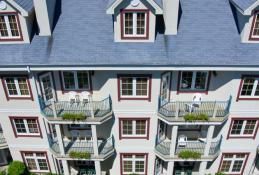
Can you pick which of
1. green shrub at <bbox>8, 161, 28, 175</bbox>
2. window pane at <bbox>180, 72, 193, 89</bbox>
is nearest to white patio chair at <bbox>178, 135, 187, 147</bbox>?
window pane at <bbox>180, 72, 193, 89</bbox>

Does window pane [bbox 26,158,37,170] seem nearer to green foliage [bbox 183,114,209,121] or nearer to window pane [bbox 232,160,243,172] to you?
green foliage [bbox 183,114,209,121]

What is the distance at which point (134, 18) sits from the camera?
21.7 meters

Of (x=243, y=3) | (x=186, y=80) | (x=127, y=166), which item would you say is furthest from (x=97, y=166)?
(x=243, y=3)

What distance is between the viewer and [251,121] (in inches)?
1004

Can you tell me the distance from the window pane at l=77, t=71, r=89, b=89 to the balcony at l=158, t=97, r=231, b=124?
22.5ft

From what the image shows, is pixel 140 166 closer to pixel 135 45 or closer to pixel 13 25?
pixel 135 45

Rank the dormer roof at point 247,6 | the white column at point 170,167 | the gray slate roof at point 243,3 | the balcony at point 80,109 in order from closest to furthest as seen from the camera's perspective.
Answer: the dormer roof at point 247,6 < the gray slate roof at point 243,3 < the balcony at point 80,109 < the white column at point 170,167

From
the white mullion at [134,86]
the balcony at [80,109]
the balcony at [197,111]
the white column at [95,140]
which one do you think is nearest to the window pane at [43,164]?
the white column at [95,140]

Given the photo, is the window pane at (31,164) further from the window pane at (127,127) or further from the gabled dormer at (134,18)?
the gabled dormer at (134,18)

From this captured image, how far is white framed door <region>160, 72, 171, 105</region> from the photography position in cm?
2320

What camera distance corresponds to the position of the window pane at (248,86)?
2328 centimetres

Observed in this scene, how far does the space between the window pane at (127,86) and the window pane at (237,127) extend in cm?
1032

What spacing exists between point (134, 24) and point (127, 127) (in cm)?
966

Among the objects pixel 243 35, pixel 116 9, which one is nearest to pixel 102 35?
pixel 116 9
